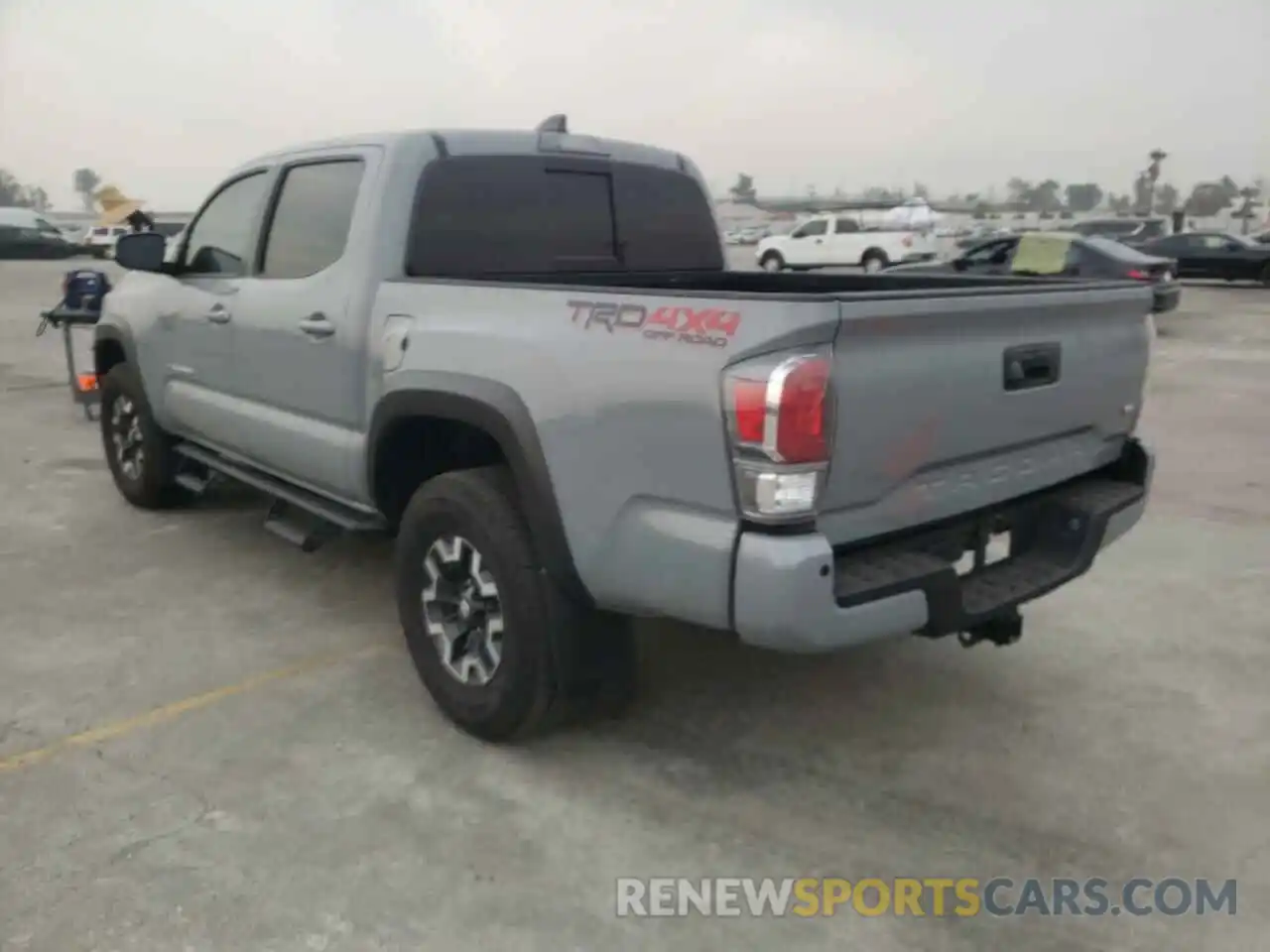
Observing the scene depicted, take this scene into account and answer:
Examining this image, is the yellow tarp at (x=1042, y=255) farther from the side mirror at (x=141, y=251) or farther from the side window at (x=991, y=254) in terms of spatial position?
the side mirror at (x=141, y=251)

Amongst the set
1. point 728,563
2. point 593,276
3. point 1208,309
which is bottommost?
point 1208,309

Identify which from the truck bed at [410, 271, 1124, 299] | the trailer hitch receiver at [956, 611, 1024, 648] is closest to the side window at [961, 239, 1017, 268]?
the truck bed at [410, 271, 1124, 299]

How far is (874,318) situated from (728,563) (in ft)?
2.33

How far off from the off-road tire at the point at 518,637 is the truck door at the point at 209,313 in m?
1.84

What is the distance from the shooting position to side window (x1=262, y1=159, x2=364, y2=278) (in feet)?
13.5

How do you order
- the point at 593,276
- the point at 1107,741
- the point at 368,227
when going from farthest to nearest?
the point at 593,276
the point at 368,227
the point at 1107,741

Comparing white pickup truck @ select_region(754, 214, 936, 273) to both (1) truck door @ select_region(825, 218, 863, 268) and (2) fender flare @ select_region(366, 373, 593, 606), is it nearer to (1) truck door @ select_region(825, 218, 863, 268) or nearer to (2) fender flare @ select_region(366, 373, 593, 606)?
(1) truck door @ select_region(825, 218, 863, 268)

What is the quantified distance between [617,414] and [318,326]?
5.58 feet

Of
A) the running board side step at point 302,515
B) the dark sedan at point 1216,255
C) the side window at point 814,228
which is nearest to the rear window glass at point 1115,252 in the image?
the dark sedan at point 1216,255

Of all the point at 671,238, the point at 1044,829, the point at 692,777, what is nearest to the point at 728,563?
the point at 692,777

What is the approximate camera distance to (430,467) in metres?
3.95

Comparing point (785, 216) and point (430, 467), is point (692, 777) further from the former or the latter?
point (785, 216)

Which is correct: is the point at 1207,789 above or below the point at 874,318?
below

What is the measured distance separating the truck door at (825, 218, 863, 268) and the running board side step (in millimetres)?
27438
